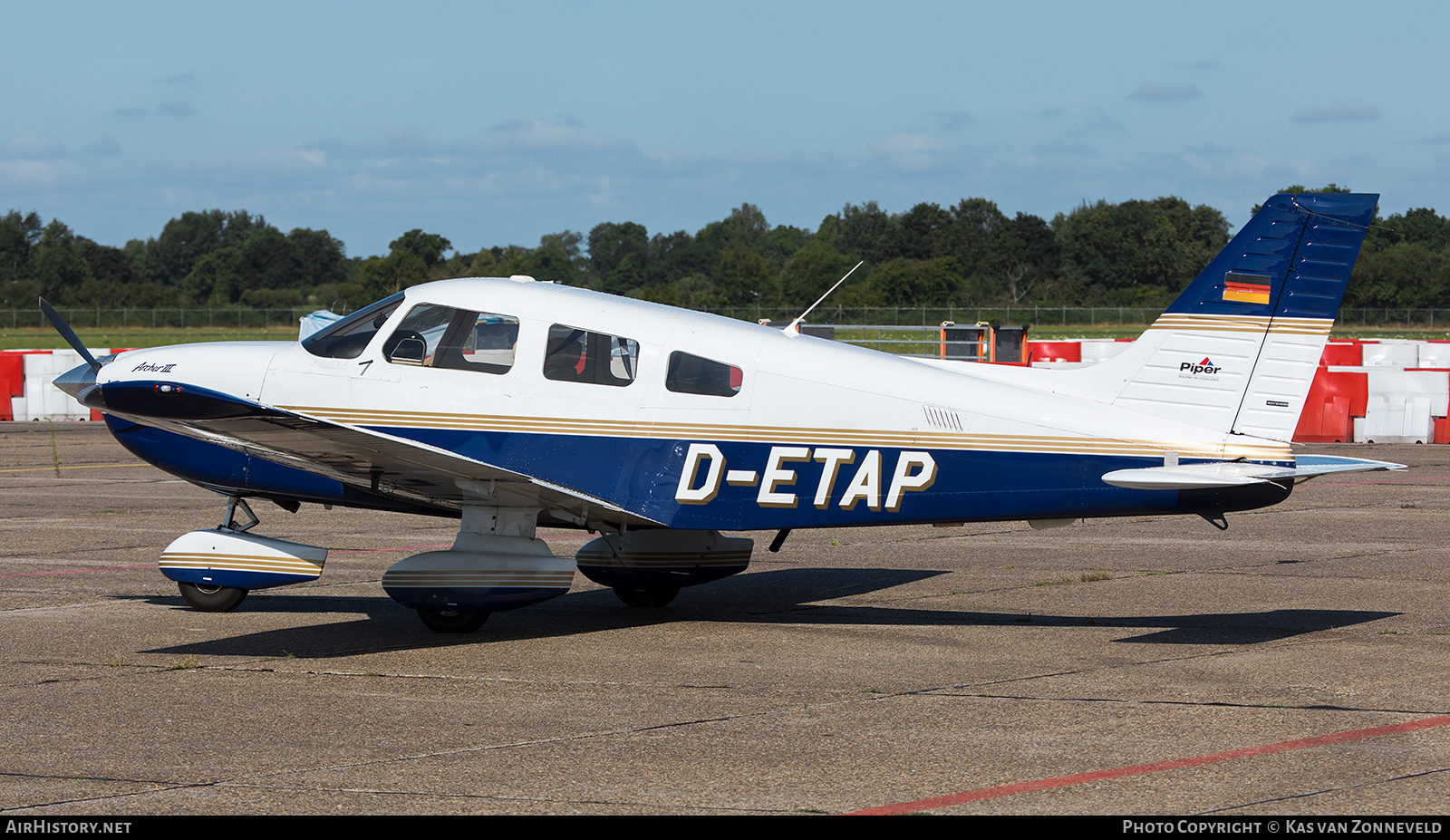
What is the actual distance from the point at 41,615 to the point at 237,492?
1.67 meters

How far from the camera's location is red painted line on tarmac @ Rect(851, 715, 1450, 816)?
17.3 feet

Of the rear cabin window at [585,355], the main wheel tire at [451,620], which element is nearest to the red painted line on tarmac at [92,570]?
the main wheel tire at [451,620]

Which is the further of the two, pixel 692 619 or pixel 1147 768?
pixel 692 619

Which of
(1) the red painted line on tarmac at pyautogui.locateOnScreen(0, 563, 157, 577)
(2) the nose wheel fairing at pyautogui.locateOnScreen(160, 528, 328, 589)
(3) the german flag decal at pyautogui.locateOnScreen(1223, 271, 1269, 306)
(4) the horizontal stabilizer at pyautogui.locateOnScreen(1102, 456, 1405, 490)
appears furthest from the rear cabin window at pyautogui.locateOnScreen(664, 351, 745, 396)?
(1) the red painted line on tarmac at pyautogui.locateOnScreen(0, 563, 157, 577)

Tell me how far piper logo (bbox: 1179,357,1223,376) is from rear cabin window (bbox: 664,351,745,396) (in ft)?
9.45

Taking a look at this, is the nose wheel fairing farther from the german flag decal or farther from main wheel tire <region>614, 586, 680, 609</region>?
the german flag decal

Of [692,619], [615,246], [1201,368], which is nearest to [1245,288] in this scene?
[1201,368]

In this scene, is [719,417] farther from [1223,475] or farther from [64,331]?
[64,331]

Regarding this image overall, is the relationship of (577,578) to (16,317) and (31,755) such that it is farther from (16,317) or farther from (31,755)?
(16,317)

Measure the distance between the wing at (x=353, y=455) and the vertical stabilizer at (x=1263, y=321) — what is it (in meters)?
3.60

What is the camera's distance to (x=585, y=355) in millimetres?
8953

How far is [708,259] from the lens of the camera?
363 ft

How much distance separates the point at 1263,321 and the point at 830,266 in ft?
241

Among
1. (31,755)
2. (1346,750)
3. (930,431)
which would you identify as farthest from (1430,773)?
(31,755)
